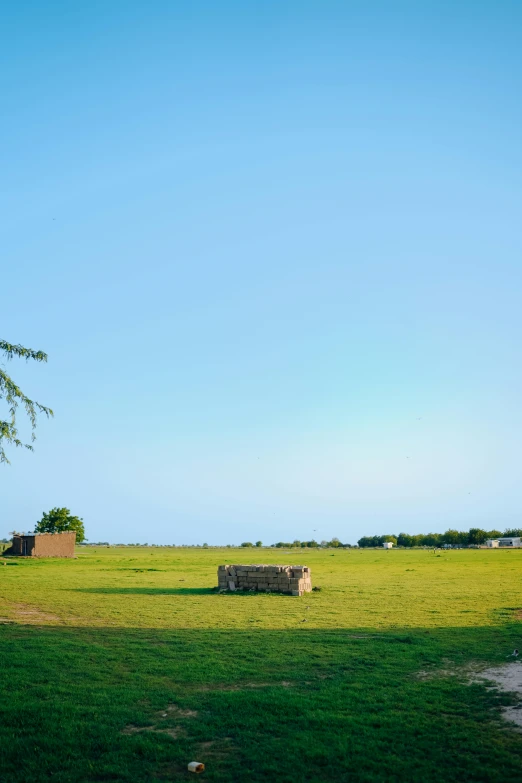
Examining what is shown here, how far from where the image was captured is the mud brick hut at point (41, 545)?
61406mm

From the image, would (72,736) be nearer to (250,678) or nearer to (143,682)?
(143,682)

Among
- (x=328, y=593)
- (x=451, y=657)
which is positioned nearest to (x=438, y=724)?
(x=451, y=657)

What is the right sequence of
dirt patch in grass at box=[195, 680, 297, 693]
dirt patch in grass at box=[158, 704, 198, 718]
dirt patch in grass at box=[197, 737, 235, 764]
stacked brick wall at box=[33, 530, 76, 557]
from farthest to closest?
stacked brick wall at box=[33, 530, 76, 557] → dirt patch in grass at box=[195, 680, 297, 693] → dirt patch in grass at box=[158, 704, 198, 718] → dirt patch in grass at box=[197, 737, 235, 764]

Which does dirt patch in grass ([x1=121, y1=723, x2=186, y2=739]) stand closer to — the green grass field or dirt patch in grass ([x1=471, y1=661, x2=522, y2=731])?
the green grass field

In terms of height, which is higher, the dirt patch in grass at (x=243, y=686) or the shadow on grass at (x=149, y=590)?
the dirt patch in grass at (x=243, y=686)

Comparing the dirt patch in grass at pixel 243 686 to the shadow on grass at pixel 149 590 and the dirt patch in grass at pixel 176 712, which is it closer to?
the dirt patch in grass at pixel 176 712

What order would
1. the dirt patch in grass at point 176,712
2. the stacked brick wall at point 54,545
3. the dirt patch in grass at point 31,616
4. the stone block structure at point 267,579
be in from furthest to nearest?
the stacked brick wall at point 54,545
the stone block structure at point 267,579
the dirt patch in grass at point 31,616
the dirt patch in grass at point 176,712

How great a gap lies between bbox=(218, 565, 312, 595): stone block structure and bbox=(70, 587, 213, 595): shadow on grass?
1.04 meters

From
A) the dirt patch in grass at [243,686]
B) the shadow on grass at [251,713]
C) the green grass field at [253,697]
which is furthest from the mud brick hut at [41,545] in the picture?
the dirt patch in grass at [243,686]

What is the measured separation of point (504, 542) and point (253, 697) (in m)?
117

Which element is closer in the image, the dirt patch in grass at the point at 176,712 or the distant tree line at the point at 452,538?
the dirt patch in grass at the point at 176,712

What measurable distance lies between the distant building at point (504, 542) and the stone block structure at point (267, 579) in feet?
309

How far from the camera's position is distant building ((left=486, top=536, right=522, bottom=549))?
112500mm

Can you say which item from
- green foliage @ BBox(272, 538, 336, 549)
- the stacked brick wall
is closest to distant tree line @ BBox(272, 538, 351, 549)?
green foliage @ BBox(272, 538, 336, 549)
